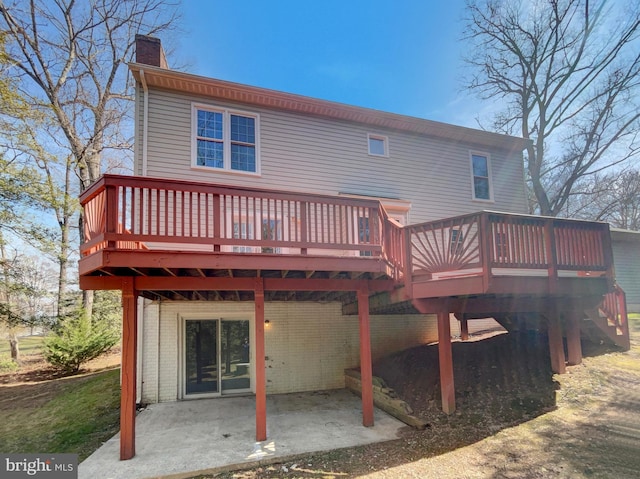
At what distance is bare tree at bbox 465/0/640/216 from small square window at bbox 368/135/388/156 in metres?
9.74

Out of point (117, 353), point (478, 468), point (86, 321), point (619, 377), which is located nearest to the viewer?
point (478, 468)

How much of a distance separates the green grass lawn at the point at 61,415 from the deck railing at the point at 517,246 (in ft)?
20.8

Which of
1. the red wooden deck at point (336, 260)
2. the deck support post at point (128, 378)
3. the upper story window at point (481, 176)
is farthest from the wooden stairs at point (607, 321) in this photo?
the deck support post at point (128, 378)

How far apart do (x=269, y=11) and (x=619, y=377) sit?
15018mm

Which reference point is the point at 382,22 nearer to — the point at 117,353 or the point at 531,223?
the point at 531,223

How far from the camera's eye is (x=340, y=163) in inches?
386

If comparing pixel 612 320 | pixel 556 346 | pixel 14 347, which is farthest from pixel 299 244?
pixel 14 347

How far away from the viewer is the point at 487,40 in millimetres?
16359

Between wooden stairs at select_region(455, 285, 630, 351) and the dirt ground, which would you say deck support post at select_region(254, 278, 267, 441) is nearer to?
the dirt ground

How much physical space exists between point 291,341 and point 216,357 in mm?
1848

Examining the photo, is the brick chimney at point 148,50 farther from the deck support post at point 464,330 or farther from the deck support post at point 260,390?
the deck support post at point 464,330

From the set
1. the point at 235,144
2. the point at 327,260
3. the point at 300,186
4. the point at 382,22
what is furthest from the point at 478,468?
the point at 382,22

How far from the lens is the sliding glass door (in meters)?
8.32

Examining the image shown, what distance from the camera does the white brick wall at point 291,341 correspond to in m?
7.91
